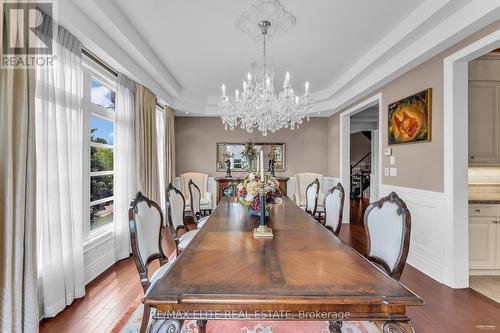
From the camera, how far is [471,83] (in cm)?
280

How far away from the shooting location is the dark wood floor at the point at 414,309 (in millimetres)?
1887

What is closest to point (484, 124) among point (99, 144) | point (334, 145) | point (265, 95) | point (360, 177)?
point (265, 95)

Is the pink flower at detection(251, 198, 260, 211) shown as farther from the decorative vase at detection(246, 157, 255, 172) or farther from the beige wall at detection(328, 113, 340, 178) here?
the beige wall at detection(328, 113, 340, 178)

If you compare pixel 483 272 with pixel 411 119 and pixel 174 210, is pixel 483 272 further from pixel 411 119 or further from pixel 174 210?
pixel 174 210

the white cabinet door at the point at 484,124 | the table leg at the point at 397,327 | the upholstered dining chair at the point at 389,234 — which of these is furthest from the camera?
the white cabinet door at the point at 484,124

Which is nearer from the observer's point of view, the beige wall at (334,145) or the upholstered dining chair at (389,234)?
the upholstered dining chair at (389,234)

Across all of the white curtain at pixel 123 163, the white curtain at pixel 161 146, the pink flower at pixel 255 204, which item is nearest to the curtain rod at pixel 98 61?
the white curtain at pixel 123 163

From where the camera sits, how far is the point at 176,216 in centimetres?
258

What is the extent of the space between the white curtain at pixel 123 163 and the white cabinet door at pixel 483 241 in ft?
14.0

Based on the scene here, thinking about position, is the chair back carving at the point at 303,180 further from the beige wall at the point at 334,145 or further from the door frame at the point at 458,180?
the door frame at the point at 458,180

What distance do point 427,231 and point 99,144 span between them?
414 cm

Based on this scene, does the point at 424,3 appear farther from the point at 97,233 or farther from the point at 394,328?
the point at 97,233

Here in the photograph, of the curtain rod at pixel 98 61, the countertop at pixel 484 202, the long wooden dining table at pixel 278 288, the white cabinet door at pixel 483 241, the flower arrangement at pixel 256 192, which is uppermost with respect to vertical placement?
the curtain rod at pixel 98 61

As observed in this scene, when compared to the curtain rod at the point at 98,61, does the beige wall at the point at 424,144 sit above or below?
below
